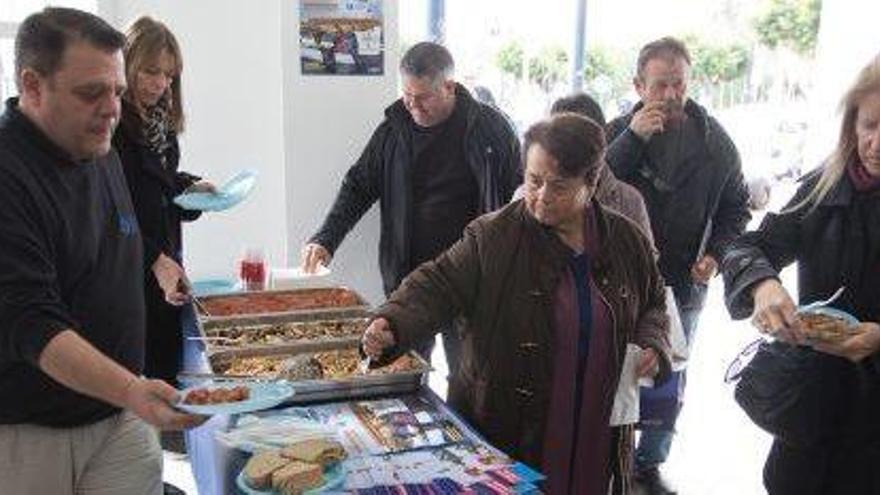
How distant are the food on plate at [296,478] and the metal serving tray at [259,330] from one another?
27.8 inches

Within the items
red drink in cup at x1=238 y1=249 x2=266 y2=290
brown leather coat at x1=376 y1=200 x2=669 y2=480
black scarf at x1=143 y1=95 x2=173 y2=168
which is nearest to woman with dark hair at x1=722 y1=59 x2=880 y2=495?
brown leather coat at x1=376 y1=200 x2=669 y2=480

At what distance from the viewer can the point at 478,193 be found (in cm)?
307

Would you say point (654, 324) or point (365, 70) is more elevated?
point (365, 70)

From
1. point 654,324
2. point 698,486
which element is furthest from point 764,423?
point 698,486

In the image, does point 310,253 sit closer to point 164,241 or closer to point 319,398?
point 164,241

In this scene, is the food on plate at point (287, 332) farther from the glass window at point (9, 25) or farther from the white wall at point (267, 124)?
the glass window at point (9, 25)

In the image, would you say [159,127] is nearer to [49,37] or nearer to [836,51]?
[49,37]

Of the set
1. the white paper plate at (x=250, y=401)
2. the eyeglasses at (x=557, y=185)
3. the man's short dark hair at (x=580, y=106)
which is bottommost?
the white paper plate at (x=250, y=401)

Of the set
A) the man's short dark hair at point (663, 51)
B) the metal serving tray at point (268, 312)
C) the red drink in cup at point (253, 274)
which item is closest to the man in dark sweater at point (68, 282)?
the metal serving tray at point (268, 312)

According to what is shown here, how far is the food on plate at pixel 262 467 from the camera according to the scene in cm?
151

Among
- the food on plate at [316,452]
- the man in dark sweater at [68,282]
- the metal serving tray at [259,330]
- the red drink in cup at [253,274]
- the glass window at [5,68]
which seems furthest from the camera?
the glass window at [5,68]

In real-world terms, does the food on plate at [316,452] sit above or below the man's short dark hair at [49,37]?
below

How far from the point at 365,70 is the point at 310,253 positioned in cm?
90

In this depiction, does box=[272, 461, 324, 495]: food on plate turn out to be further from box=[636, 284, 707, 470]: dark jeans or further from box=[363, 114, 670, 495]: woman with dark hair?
box=[636, 284, 707, 470]: dark jeans
